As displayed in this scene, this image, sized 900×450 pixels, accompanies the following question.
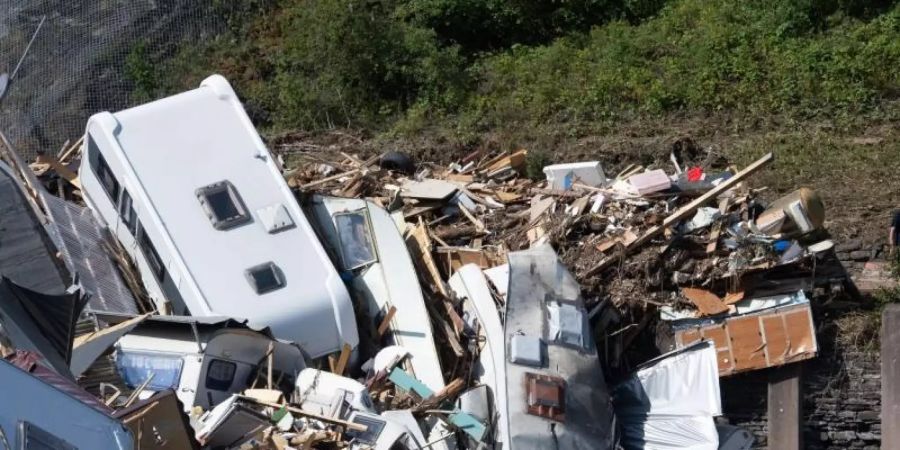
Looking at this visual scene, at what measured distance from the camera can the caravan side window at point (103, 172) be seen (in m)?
12.3

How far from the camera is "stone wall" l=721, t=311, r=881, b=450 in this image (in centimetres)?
1195

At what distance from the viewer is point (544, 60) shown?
1742 cm

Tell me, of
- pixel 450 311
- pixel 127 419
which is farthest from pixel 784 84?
pixel 127 419

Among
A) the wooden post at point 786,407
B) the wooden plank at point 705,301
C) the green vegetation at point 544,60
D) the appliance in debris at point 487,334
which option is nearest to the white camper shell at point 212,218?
the appliance in debris at point 487,334

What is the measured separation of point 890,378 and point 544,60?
730cm

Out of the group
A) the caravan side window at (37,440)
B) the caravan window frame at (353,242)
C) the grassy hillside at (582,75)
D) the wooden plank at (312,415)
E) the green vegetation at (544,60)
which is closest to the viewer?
the caravan side window at (37,440)

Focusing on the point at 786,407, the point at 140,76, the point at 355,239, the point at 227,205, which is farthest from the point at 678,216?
the point at 140,76

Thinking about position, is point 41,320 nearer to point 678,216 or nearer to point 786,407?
point 678,216

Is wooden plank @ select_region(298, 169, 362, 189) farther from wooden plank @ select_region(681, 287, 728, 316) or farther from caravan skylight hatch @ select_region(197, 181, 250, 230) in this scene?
wooden plank @ select_region(681, 287, 728, 316)

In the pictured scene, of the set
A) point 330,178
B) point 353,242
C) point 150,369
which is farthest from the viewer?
point 330,178

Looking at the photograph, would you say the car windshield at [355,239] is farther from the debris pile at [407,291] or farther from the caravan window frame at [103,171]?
the caravan window frame at [103,171]

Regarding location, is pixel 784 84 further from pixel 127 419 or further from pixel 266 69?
pixel 127 419

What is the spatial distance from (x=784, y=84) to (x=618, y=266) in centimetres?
507

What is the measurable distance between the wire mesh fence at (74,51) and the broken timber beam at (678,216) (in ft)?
26.3
